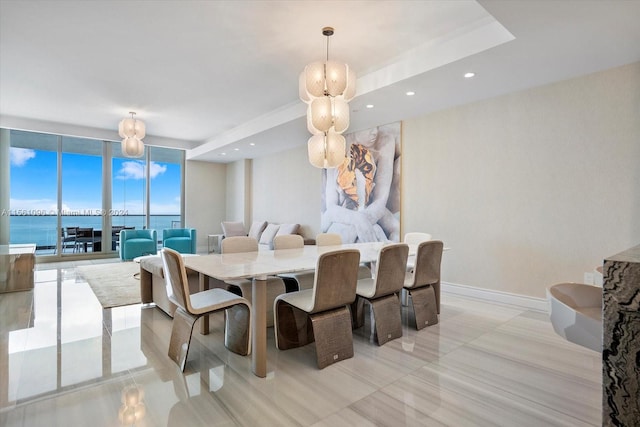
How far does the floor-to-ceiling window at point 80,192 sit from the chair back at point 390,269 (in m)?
7.33

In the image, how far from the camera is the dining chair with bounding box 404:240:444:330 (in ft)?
9.97

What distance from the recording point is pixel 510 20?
2.38m

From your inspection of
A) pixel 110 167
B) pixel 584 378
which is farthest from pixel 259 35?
pixel 110 167

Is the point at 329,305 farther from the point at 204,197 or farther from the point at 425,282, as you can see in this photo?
the point at 204,197

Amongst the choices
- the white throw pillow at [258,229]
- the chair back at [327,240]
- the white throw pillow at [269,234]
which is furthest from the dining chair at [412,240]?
the white throw pillow at [258,229]

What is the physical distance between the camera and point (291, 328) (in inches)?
105

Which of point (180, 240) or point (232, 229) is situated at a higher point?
point (232, 229)

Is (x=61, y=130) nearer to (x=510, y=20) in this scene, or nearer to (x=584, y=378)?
(x=510, y=20)

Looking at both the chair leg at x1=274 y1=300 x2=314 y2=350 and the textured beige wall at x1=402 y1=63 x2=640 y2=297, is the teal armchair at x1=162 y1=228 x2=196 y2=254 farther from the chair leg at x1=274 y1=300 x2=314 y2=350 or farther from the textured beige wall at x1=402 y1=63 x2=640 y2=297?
the chair leg at x1=274 y1=300 x2=314 y2=350

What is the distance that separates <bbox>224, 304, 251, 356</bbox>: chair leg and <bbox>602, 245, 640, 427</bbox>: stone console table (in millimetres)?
2080

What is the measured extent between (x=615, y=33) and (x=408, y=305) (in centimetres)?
309

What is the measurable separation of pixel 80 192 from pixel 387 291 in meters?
7.73

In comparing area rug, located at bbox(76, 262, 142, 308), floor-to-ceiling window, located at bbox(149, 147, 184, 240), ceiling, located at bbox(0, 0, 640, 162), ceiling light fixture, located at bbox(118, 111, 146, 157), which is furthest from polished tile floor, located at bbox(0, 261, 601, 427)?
floor-to-ceiling window, located at bbox(149, 147, 184, 240)

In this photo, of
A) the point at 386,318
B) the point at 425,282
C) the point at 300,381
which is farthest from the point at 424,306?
the point at 300,381
